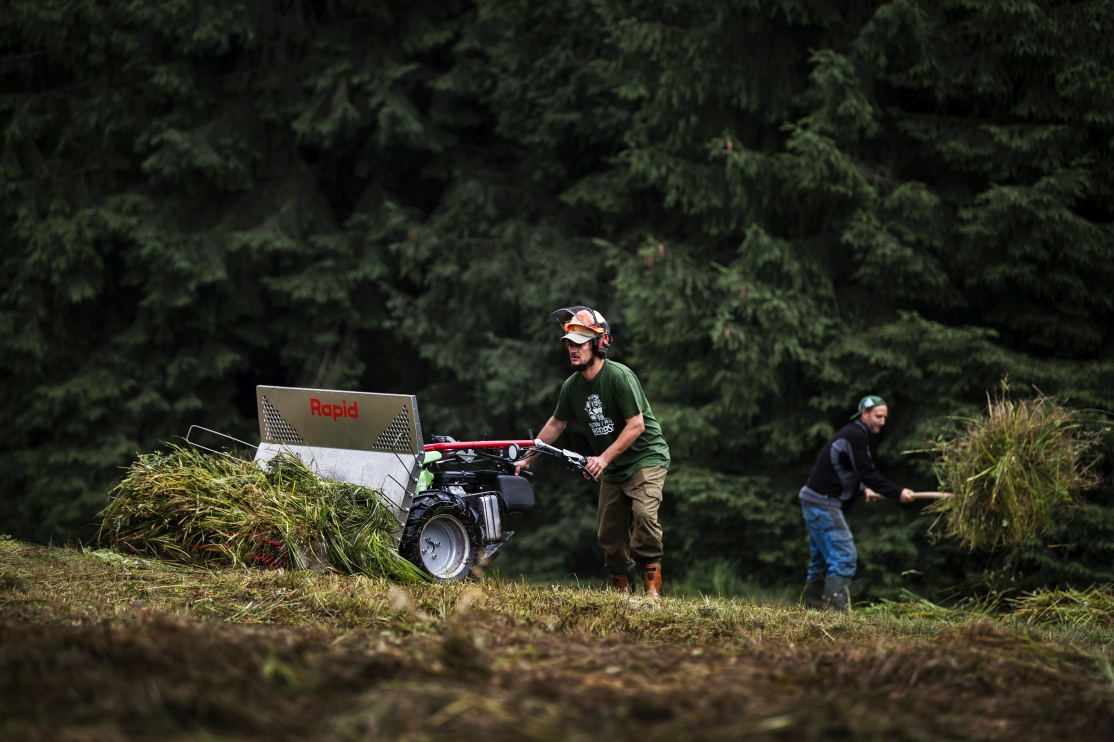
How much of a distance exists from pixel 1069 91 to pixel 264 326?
12.3 m

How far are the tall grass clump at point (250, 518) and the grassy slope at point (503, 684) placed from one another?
1832 mm

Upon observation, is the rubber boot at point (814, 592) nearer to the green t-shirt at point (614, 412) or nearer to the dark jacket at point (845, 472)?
the dark jacket at point (845, 472)

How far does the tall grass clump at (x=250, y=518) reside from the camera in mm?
6551

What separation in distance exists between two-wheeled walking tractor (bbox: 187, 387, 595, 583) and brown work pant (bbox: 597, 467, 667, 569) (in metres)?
0.47

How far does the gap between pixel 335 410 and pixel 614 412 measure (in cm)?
194

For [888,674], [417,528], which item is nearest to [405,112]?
[417,528]

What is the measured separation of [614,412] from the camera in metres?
7.39

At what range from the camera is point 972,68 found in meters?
12.0

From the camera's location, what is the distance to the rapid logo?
734 centimetres

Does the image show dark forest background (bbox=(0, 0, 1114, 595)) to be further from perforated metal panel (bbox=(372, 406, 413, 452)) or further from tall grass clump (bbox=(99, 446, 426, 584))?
tall grass clump (bbox=(99, 446, 426, 584))

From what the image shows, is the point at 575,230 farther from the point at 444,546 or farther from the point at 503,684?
the point at 503,684

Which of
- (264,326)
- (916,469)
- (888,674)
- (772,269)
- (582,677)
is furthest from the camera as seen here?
(264,326)

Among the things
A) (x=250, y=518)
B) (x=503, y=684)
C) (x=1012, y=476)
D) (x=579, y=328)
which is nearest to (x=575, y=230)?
(x=579, y=328)

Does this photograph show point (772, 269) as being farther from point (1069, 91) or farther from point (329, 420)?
point (329, 420)
